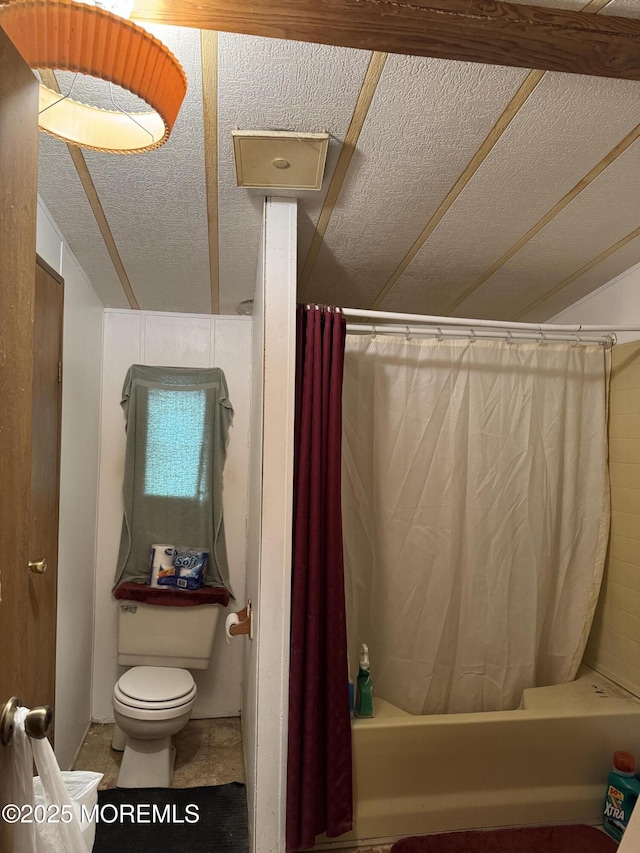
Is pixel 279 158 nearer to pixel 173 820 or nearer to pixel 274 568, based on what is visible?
pixel 274 568

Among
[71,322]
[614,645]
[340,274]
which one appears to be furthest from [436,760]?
[71,322]

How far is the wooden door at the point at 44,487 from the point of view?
1.85 meters

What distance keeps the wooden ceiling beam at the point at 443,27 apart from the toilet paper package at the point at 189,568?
242 centimetres

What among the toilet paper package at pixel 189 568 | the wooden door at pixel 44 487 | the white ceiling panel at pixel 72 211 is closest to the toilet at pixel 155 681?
the toilet paper package at pixel 189 568

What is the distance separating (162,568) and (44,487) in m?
1.04

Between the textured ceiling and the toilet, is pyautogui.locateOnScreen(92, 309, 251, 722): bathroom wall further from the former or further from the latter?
the textured ceiling

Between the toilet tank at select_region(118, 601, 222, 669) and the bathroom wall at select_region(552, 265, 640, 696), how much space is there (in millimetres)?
1856

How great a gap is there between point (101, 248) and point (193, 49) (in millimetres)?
1219

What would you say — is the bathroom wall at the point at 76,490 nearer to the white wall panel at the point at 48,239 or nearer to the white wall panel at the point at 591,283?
the white wall panel at the point at 48,239

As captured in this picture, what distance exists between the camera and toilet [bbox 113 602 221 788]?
2.37 m

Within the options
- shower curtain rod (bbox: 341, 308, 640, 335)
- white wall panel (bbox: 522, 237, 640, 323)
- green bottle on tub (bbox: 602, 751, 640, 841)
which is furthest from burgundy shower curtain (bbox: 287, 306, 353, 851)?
white wall panel (bbox: 522, 237, 640, 323)

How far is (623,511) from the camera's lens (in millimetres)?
2346

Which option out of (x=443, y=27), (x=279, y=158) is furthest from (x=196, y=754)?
(x=443, y=27)

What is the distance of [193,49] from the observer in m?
1.11
